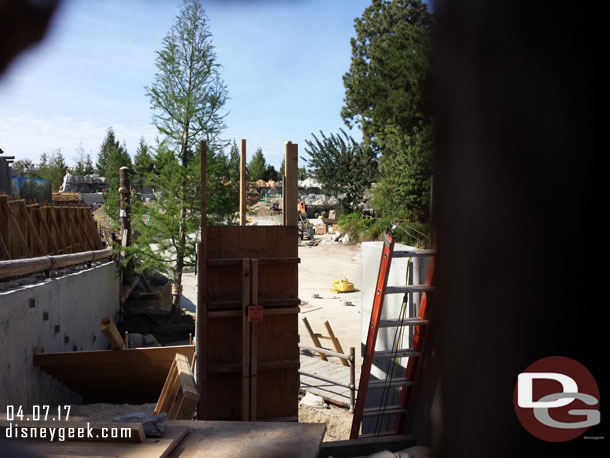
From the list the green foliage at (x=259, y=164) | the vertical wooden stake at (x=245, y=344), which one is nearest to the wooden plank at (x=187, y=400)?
the vertical wooden stake at (x=245, y=344)

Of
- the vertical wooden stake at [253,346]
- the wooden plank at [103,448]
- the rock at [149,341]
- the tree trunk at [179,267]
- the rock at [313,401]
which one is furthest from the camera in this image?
the tree trunk at [179,267]

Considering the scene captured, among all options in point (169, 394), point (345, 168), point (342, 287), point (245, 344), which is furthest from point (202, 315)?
point (345, 168)

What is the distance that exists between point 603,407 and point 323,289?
16617 mm

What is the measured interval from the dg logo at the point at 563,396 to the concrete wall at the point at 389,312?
7.53 feet

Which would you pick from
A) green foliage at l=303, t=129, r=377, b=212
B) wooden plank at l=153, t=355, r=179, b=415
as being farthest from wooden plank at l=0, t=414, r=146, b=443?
green foliage at l=303, t=129, r=377, b=212

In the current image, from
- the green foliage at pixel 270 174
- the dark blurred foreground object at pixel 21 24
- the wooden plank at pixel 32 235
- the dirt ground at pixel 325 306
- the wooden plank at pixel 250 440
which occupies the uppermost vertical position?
the green foliage at pixel 270 174

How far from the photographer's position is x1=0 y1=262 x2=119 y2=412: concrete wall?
14.0 ft

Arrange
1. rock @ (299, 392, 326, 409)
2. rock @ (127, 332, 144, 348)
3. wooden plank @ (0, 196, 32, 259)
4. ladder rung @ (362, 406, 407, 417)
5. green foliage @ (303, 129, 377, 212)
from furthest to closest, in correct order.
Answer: green foliage @ (303, 129, 377, 212)
rock @ (127, 332, 144, 348)
rock @ (299, 392, 326, 409)
wooden plank @ (0, 196, 32, 259)
ladder rung @ (362, 406, 407, 417)

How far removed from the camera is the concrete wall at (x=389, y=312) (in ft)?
11.8

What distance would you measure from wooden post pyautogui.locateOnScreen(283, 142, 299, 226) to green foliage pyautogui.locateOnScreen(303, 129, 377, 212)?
2601 cm

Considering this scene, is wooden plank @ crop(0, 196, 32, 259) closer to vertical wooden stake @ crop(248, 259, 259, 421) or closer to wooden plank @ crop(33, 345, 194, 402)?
wooden plank @ crop(33, 345, 194, 402)

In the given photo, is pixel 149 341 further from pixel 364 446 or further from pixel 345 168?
pixel 345 168

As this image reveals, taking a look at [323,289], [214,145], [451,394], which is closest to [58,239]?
[214,145]

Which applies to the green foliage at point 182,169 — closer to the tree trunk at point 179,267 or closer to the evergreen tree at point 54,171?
the tree trunk at point 179,267
